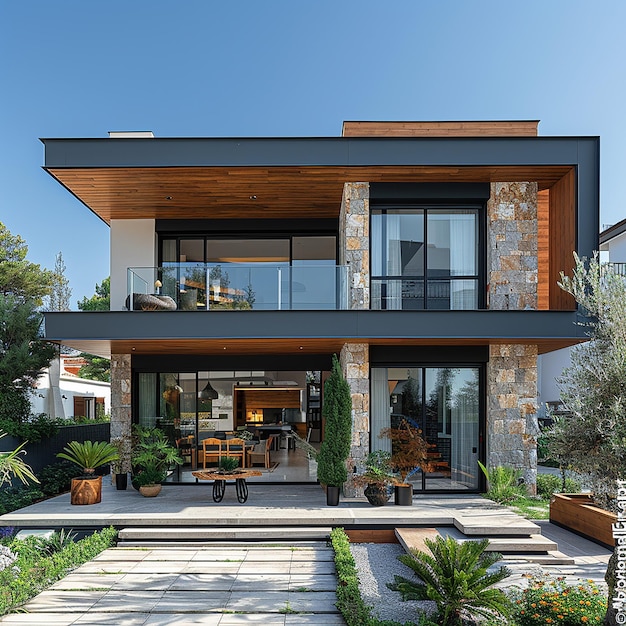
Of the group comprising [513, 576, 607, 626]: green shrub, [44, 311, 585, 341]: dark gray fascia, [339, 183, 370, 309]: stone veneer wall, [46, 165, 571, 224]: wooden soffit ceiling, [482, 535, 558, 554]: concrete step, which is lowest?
[482, 535, 558, 554]: concrete step

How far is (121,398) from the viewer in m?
13.0

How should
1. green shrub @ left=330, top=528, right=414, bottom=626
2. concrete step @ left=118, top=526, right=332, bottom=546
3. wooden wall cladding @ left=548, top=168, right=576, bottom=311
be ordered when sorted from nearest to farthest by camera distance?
green shrub @ left=330, top=528, right=414, bottom=626
concrete step @ left=118, top=526, right=332, bottom=546
wooden wall cladding @ left=548, top=168, right=576, bottom=311

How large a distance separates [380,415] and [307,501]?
225 centimetres

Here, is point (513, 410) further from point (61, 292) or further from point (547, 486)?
point (61, 292)

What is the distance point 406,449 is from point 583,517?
3.28 metres

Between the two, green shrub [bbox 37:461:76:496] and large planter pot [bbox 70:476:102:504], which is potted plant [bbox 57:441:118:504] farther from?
green shrub [bbox 37:461:76:496]

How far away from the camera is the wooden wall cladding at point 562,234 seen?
427 inches

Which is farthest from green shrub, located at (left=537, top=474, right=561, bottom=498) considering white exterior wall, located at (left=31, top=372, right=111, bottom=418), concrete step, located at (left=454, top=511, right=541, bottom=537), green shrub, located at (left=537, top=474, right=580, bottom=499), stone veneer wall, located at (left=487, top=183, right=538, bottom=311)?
white exterior wall, located at (left=31, top=372, right=111, bottom=418)

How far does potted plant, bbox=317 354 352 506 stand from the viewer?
1045 centimetres

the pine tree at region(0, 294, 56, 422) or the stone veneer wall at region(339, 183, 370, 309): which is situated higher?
the stone veneer wall at region(339, 183, 370, 309)

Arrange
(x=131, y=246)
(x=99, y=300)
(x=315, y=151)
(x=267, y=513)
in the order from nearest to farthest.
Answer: (x=267, y=513), (x=315, y=151), (x=131, y=246), (x=99, y=300)

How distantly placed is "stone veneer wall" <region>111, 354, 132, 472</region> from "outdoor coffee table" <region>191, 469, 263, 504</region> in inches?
112

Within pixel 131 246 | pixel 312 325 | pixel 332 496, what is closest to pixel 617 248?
pixel 312 325

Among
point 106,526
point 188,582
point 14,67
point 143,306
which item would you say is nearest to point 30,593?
point 188,582
